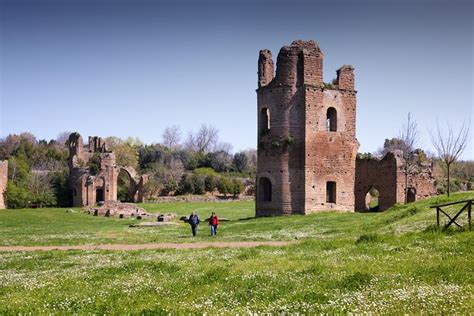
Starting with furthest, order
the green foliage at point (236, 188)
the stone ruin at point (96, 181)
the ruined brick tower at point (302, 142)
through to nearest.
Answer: the green foliage at point (236, 188) < the stone ruin at point (96, 181) < the ruined brick tower at point (302, 142)

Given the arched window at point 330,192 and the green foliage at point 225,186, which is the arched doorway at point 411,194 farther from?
the green foliage at point 225,186

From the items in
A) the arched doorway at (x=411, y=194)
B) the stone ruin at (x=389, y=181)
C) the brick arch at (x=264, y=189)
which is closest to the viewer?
the brick arch at (x=264, y=189)

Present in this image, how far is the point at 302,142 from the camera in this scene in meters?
35.9

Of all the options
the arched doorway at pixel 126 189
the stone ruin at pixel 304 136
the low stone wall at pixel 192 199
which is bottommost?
the low stone wall at pixel 192 199

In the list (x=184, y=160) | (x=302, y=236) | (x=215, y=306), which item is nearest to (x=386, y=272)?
(x=215, y=306)

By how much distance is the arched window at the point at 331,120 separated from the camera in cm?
3744

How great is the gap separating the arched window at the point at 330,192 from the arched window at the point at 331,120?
4.08 m

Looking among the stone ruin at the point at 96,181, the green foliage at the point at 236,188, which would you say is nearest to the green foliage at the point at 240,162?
the green foliage at the point at 236,188

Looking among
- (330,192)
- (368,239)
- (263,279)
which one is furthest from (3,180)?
(263,279)

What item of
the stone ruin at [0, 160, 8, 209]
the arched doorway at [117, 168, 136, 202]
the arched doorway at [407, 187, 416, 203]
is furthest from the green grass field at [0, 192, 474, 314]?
the arched doorway at [117, 168, 136, 202]

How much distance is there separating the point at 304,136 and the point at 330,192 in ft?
16.5

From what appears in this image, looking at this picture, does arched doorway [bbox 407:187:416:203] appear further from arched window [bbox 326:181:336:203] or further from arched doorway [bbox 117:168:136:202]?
arched doorway [bbox 117:168:136:202]

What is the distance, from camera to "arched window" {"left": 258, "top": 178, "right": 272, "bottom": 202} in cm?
3756

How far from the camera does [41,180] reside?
208ft
